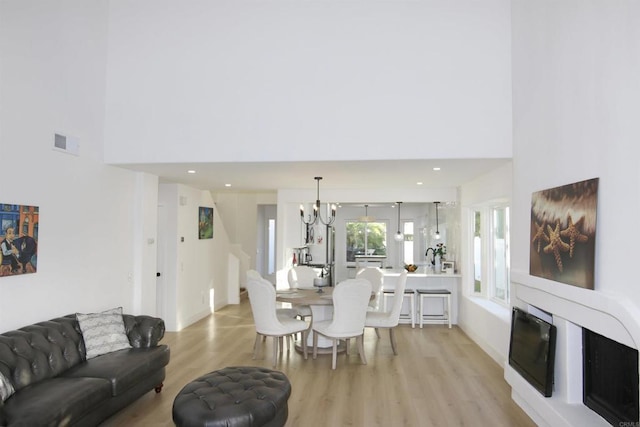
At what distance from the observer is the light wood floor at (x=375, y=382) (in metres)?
3.52

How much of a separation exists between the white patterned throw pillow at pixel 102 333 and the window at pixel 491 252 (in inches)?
175

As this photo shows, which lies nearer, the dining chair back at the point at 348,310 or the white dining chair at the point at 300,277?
the dining chair back at the point at 348,310

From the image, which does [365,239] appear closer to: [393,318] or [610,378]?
[393,318]

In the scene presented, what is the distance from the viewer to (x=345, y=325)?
15.9 ft

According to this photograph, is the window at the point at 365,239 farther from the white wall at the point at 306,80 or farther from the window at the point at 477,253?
the white wall at the point at 306,80

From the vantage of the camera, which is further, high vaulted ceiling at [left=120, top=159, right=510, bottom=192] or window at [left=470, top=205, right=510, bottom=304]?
window at [left=470, top=205, right=510, bottom=304]

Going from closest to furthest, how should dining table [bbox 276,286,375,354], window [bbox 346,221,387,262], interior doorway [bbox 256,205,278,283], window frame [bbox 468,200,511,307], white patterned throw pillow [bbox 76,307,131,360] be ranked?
white patterned throw pillow [bbox 76,307,131,360]
dining table [bbox 276,286,375,354]
window frame [bbox 468,200,511,307]
window [bbox 346,221,387,262]
interior doorway [bbox 256,205,278,283]

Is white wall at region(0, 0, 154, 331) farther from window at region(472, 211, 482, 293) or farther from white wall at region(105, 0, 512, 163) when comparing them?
window at region(472, 211, 482, 293)

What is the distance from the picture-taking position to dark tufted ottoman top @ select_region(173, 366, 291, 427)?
268 cm

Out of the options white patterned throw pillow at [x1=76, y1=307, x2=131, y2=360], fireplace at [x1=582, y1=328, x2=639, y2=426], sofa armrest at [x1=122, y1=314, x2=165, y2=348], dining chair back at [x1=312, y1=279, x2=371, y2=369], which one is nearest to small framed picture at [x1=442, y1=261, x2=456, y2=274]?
dining chair back at [x1=312, y1=279, x2=371, y2=369]

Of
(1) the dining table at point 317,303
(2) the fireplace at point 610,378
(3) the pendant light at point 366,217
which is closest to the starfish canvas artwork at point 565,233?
(2) the fireplace at point 610,378

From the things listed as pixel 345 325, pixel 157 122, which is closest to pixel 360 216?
pixel 345 325

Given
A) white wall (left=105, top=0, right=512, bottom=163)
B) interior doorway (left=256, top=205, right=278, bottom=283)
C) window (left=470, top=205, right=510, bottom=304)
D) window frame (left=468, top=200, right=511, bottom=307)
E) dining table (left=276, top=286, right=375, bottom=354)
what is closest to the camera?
white wall (left=105, top=0, right=512, bottom=163)

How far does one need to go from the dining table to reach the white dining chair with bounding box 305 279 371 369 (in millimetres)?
293
